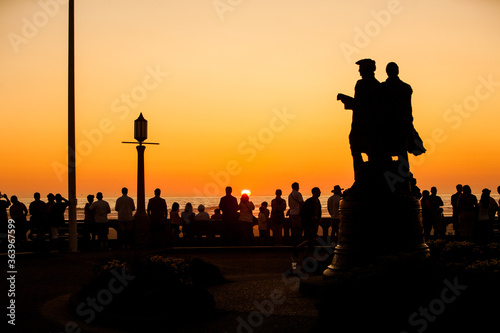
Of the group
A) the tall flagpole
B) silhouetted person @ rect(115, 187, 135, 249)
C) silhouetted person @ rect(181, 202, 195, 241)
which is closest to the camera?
the tall flagpole

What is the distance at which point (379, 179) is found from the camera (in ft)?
35.5

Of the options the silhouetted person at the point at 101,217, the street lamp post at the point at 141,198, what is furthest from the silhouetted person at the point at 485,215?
the silhouetted person at the point at 101,217

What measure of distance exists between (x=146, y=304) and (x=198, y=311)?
67 centimetres

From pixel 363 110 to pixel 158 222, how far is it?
11637 millimetres

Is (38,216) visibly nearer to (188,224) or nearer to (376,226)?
(188,224)

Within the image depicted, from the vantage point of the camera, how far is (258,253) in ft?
67.2

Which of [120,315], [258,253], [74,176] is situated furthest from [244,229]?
[120,315]

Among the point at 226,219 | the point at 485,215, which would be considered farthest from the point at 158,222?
the point at 485,215

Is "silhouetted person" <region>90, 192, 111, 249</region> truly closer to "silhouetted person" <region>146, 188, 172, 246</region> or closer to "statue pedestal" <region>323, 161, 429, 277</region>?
"silhouetted person" <region>146, 188, 172, 246</region>

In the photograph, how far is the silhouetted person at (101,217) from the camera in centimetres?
2183

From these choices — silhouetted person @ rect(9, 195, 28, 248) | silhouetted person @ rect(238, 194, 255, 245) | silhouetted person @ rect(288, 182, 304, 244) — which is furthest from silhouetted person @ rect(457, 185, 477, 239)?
silhouetted person @ rect(9, 195, 28, 248)

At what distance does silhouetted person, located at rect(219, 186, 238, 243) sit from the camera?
72.2 ft

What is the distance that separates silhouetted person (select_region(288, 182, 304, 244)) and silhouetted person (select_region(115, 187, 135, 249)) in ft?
15.6

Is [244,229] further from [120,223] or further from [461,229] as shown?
[461,229]
